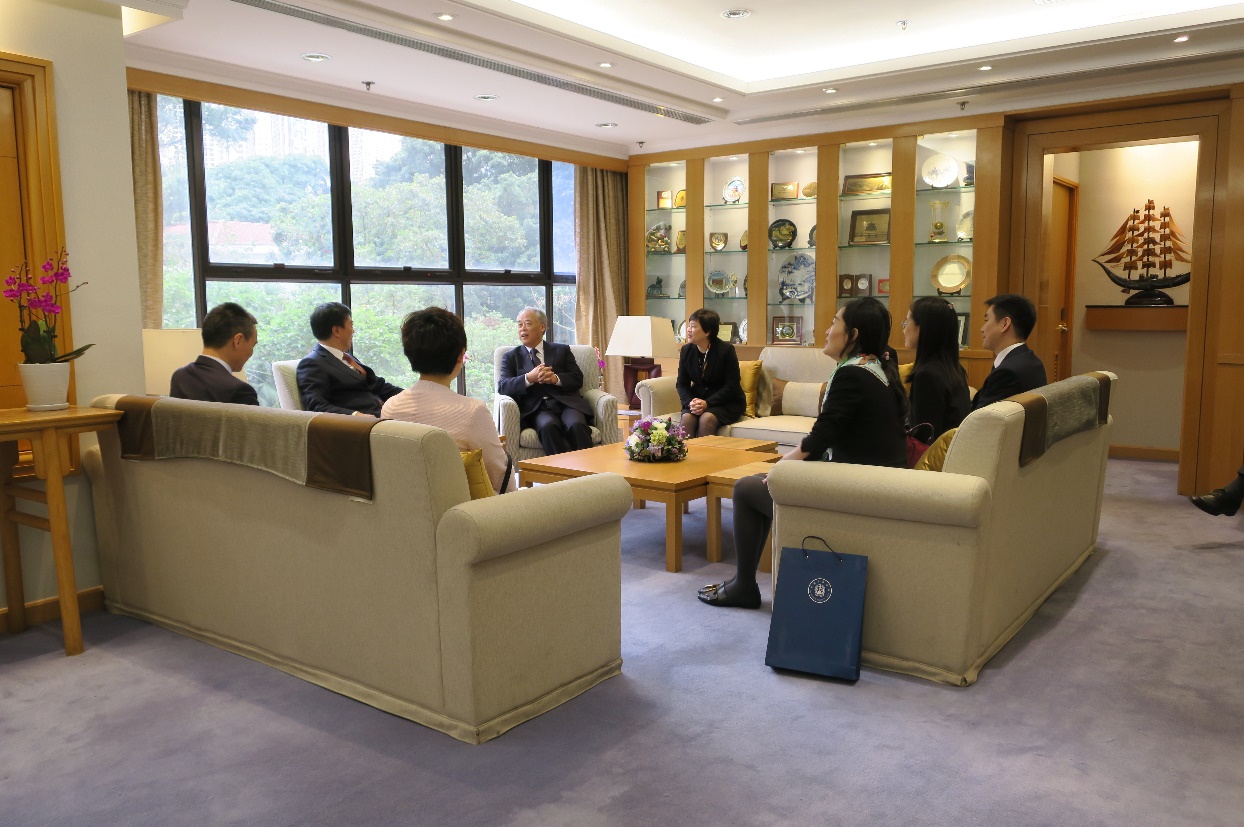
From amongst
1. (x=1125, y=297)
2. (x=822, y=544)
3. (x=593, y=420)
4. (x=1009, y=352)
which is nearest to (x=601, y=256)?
(x=593, y=420)

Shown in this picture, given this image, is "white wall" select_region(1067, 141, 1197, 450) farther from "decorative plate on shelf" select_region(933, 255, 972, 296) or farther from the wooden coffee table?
the wooden coffee table

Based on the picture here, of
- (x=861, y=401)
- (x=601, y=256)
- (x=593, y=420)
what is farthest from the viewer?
(x=601, y=256)

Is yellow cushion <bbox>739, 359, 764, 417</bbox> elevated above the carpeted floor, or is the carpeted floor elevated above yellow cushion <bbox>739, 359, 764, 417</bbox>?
yellow cushion <bbox>739, 359, 764, 417</bbox>

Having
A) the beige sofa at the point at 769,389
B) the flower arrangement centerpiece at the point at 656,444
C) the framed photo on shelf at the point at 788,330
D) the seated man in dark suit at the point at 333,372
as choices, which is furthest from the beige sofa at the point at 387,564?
the framed photo on shelf at the point at 788,330

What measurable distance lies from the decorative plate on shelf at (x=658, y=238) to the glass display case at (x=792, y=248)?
1036 millimetres

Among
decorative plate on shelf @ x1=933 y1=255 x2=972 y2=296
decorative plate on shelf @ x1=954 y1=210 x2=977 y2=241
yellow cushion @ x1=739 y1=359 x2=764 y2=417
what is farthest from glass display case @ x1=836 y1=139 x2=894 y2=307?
yellow cushion @ x1=739 y1=359 x2=764 y2=417

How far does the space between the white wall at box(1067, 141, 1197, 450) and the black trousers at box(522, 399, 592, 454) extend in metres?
4.17

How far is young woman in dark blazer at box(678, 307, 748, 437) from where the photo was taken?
21.0 feet

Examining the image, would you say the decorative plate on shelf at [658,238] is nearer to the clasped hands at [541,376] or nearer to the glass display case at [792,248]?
the glass display case at [792,248]

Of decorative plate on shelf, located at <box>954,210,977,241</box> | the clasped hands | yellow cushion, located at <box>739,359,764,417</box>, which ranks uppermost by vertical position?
decorative plate on shelf, located at <box>954,210,977,241</box>

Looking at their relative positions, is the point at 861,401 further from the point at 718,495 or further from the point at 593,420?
the point at 593,420

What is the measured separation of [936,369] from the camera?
3.92m

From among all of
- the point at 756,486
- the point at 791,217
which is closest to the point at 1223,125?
the point at 791,217

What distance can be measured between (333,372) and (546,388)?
5.26 feet
